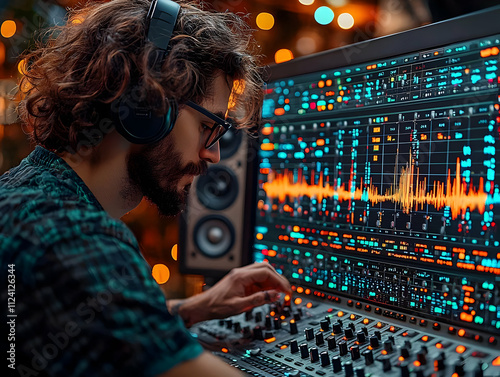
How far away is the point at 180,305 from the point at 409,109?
0.70 meters

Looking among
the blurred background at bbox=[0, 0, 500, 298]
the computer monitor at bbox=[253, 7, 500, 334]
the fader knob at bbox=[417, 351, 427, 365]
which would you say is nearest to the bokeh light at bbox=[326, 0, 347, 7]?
the blurred background at bbox=[0, 0, 500, 298]

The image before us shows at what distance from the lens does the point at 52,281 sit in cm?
46

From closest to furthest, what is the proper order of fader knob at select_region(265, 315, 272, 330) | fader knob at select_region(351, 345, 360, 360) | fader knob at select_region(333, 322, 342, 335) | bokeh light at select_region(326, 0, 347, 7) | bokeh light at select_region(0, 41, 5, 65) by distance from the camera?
fader knob at select_region(351, 345, 360, 360)
fader knob at select_region(333, 322, 342, 335)
fader knob at select_region(265, 315, 272, 330)
bokeh light at select_region(326, 0, 347, 7)
bokeh light at select_region(0, 41, 5, 65)

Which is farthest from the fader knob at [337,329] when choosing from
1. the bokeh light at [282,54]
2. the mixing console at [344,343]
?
the bokeh light at [282,54]

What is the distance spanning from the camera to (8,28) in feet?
5.47

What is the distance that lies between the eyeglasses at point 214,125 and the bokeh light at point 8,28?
1283 millimetres

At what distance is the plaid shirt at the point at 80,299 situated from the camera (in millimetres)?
437

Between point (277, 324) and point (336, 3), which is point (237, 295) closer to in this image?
point (277, 324)

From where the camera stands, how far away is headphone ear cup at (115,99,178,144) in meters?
0.69

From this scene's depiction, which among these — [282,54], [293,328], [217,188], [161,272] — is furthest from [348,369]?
[282,54]

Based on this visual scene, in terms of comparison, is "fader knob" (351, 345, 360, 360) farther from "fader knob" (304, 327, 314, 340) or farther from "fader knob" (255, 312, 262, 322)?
"fader knob" (255, 312, 262, 322)

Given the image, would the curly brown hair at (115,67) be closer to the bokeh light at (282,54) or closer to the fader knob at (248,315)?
the fader knob at (248,315)

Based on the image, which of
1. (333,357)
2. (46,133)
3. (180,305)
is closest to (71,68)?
(46,133)

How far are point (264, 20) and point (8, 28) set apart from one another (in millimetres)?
1065
